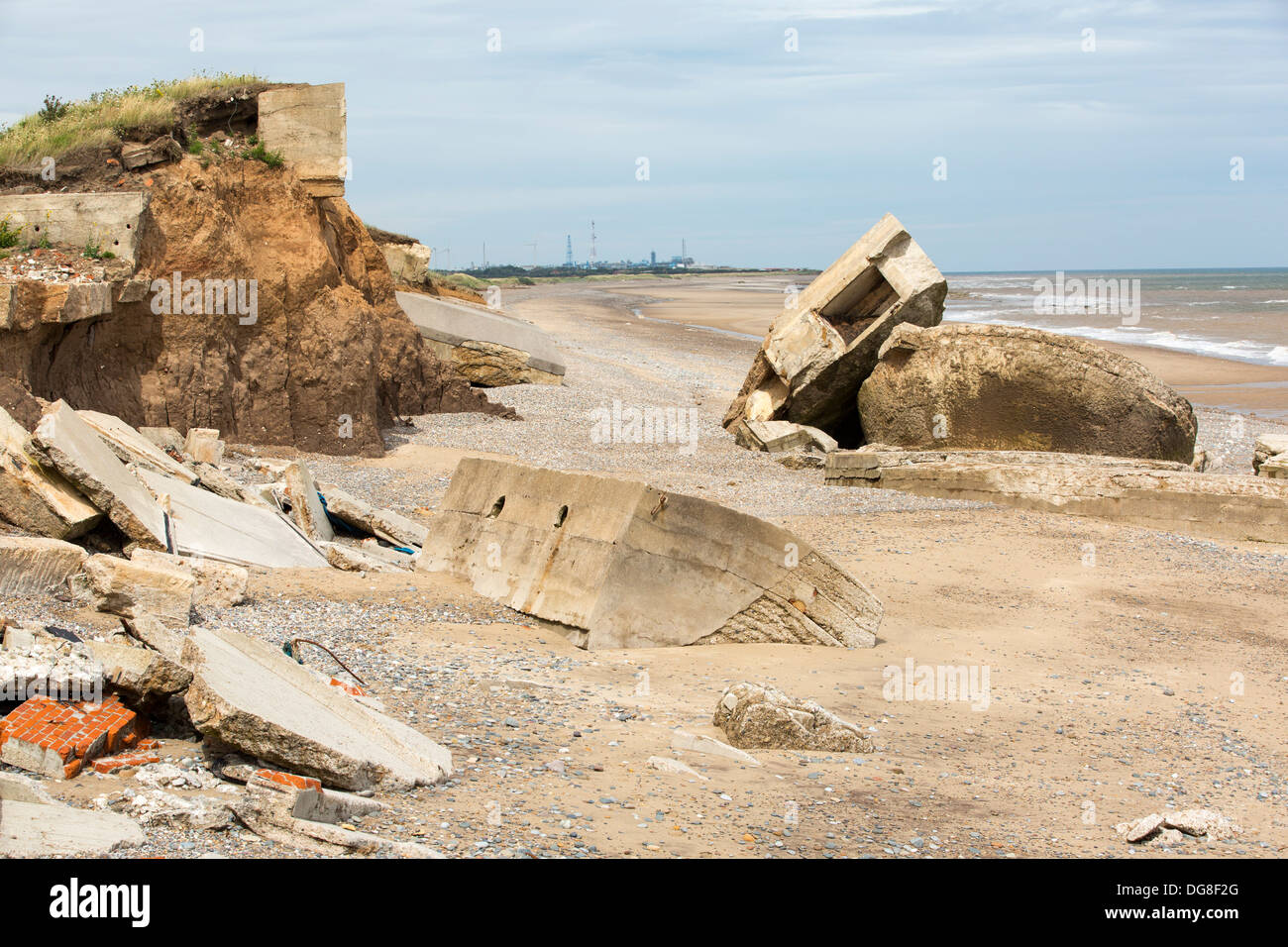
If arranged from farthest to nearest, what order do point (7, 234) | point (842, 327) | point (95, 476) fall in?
point (842, 327)
point (7, 234)
point (95, 476)

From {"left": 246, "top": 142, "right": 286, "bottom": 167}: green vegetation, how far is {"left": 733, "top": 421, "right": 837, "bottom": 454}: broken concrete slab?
700 cm

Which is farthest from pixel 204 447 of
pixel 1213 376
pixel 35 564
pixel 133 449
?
pixel 1213 376

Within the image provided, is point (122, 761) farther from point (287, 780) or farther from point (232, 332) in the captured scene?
point (232, 332)

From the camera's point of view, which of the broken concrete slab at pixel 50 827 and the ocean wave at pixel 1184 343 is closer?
the broken concrete slab at pixel 50 827

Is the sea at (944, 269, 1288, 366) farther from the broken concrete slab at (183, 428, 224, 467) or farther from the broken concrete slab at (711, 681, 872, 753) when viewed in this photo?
the broken concrete slab at (711, 681, 872, 753)

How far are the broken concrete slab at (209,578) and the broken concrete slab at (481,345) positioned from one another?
442 inches

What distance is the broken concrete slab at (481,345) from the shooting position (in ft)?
60.3

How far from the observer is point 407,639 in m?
6.84

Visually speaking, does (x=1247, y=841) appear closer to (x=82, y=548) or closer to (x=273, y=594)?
(x=273, y=594)

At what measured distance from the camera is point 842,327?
639 inches

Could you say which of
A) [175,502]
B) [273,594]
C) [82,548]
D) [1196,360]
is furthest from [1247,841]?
[1196,360]

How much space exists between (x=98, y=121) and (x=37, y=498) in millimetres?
7081

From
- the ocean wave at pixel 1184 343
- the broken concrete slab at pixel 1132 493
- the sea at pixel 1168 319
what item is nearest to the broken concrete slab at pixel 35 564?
the broken concrete slab at pixel 1132 493

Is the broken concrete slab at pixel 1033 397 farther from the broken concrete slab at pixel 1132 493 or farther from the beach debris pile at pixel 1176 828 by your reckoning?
the beach debris pile at pixel 1176 828
